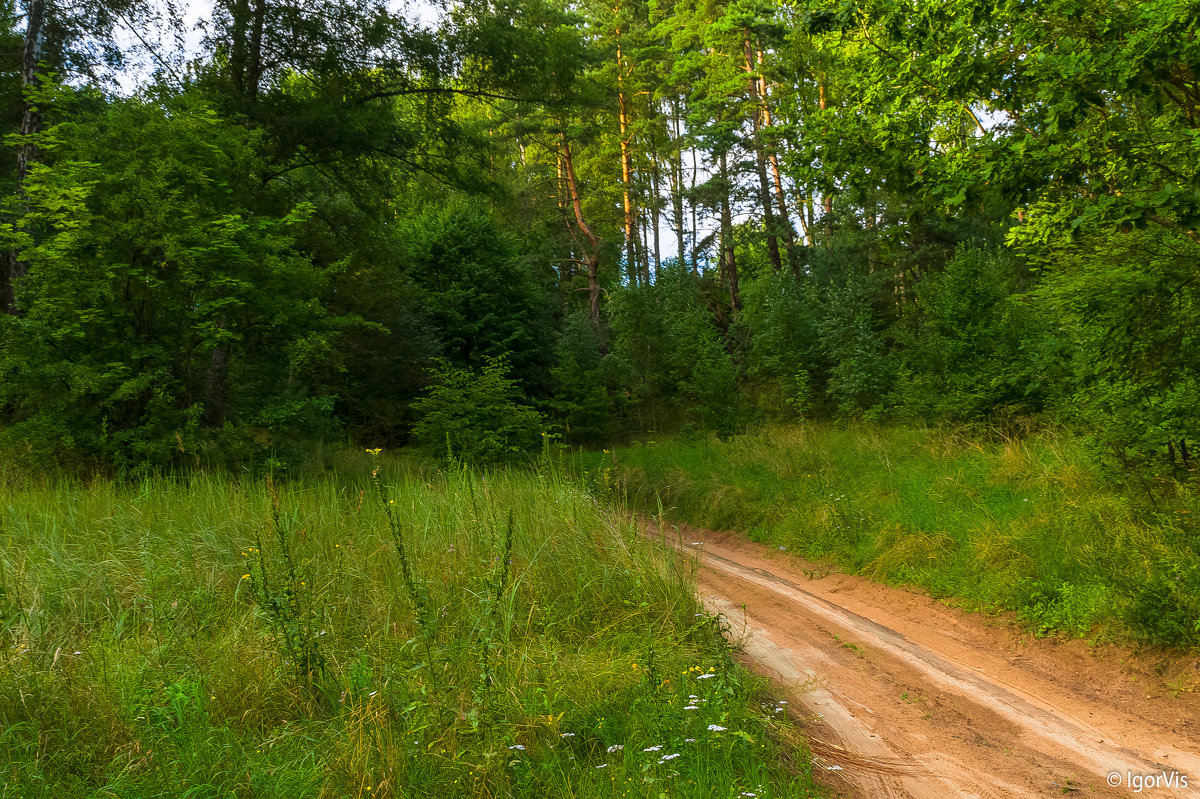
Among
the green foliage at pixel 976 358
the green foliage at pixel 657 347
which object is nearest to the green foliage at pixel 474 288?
the green foliage at pixel 657 347

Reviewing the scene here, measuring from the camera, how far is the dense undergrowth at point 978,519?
579 centimetres

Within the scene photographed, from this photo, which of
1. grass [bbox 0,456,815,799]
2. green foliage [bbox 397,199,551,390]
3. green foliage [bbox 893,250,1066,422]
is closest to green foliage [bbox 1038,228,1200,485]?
green foliage [bbox 893,250,1066,422]

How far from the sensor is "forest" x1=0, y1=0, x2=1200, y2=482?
620 cm

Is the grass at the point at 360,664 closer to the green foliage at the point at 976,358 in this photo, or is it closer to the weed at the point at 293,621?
the weed at the point at 293,621

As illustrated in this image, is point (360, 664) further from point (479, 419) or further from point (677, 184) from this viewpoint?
point (677, 184)

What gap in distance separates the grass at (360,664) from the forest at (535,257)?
357 cm

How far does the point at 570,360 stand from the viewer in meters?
20.6

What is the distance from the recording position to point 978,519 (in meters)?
7.91

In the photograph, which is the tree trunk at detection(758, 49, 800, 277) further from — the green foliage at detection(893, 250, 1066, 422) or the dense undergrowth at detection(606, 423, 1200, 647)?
the dense undergrowth at detection(606, 423, 1200, 647)

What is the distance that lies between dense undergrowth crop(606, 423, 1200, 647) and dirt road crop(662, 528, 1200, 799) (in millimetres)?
354

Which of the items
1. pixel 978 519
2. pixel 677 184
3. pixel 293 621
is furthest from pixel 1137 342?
pixel 677 184

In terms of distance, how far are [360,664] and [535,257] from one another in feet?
80.9

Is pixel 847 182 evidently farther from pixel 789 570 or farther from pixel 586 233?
pixel 586 233

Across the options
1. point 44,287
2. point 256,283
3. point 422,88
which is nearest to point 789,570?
point 256,283
